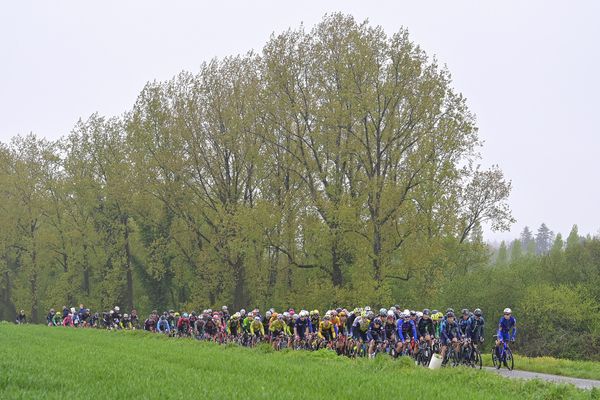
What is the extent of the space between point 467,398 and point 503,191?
41.7 metres

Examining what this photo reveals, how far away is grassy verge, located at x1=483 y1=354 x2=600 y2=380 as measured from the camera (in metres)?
21.2

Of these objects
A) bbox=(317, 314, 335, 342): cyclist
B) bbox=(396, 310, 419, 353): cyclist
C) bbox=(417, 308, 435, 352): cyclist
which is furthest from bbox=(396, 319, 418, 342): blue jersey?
bbox=(317, 314, 335, 342): cyclist

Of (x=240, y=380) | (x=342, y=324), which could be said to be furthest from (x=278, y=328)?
(x=240, y=380)

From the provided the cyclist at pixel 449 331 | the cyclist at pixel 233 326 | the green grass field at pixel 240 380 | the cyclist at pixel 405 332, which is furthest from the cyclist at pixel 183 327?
the cyclist at pixel 449 331

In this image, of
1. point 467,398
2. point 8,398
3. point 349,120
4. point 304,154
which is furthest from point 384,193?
point 8,398

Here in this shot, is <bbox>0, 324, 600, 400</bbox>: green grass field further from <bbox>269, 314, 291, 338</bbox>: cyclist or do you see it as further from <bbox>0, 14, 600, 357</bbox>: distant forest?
<bbox>0, 14, 600, 357</bbox>: distant forest

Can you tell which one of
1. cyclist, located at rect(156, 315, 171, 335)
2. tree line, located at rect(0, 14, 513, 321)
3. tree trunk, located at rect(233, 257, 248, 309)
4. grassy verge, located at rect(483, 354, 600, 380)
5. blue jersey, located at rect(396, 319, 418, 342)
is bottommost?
grassy verge, located at rect(483, 354, 600, 380)

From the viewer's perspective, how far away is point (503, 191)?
52.2 meters

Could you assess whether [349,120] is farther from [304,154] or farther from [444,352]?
[444,352]

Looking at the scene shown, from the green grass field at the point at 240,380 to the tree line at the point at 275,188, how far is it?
16972 millimetres

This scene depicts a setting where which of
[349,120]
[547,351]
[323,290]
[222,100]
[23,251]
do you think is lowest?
[547,351]

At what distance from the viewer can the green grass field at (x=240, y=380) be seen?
12562 mm

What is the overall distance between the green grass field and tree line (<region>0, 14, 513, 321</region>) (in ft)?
55.7

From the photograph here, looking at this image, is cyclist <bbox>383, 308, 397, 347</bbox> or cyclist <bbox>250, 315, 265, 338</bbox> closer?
cyclist <bbox>383, 308, 397, 347</bbox>
